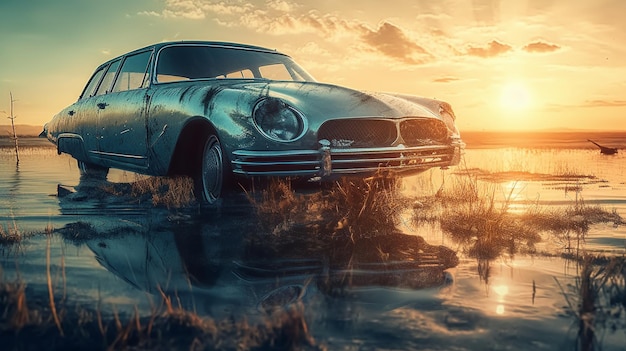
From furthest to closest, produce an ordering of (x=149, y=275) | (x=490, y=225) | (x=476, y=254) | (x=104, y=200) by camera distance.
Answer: (x=104, y=200)
(x=490, y=225)
(x=476, y=254)
(x=149, y=275)

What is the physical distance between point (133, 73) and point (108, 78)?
1.06m

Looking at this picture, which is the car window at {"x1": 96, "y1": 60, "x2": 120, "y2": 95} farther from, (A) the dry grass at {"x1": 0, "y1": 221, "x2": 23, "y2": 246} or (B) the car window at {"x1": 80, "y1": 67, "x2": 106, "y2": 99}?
(A) the dry grass at {"x1": 0, "y1": 221, "x2": 23, "y2": 246}

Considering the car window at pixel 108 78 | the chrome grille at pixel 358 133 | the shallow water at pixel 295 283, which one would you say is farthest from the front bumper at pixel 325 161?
the car window at pixel 108 78

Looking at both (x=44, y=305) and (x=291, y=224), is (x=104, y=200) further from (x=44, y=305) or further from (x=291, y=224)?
(x=44, y=305)

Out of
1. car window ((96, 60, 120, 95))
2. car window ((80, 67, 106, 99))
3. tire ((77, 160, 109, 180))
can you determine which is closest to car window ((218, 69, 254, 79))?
car window ((96, 60, 120, 95))

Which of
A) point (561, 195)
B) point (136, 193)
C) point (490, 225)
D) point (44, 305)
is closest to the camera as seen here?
point (44, 305)

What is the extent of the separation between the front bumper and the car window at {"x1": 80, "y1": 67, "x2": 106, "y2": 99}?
4263mm

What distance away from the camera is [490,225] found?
4.30 m

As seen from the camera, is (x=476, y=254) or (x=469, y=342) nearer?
(x=469, y=342)

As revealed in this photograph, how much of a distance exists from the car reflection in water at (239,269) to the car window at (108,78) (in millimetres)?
2897

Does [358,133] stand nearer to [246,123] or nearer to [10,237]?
[246,123]

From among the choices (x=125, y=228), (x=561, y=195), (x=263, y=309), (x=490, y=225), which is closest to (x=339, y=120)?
(x=490, y=225)

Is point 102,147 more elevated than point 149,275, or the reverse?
point 102,147

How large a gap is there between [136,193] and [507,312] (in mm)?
5152
